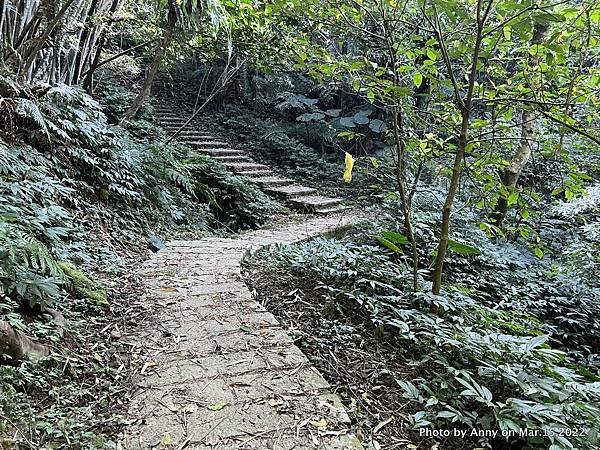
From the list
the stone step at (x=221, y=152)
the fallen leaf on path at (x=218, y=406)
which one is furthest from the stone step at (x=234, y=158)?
the fallen leaf on path at (x=218, y=406)

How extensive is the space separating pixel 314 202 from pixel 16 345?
5782 millimetres

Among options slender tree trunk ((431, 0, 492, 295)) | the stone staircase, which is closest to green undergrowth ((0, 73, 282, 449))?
the stone staircase

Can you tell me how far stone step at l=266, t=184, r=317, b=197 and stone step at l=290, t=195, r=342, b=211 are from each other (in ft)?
0.33

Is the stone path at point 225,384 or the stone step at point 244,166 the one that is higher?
the stone step at point 244,166

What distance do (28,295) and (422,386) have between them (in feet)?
6.32

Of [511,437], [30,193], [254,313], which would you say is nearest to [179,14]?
[30,193]

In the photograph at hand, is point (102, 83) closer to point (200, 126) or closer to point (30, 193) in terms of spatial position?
point (200, 126)

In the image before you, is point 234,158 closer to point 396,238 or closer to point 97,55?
point 97,55

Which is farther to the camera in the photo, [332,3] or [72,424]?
[332,3]

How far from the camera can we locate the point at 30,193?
290cm

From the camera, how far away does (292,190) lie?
298 inches

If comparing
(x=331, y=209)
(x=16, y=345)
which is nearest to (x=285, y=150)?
(x=331, y=209)

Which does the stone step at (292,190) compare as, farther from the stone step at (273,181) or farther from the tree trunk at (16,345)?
the tree trunk at (16,345)

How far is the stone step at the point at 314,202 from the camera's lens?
23.0ft
